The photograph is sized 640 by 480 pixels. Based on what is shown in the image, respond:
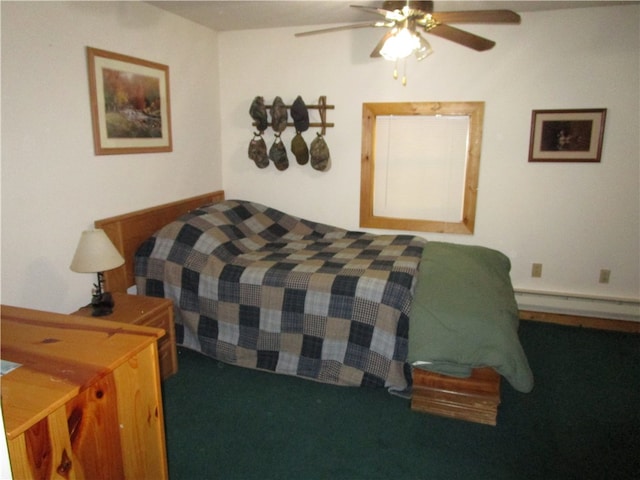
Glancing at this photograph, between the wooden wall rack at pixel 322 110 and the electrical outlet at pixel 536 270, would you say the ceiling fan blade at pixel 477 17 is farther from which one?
the electrical outlet at pixel 536 270

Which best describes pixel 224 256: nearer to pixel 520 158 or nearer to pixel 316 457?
pixel 316 457

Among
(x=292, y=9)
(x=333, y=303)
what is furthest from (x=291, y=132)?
(x=333, y=303)

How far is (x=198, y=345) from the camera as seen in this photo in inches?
115

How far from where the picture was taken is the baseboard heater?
344 centimetres

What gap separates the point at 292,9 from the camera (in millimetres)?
3295

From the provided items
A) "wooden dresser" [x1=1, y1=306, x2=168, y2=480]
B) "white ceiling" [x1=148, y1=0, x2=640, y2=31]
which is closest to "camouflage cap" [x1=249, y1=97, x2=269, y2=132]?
"white ceiling" [x1=148, y1=0, x2=640, y2=31]

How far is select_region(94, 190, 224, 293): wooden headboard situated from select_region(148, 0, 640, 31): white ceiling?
4.80 ft

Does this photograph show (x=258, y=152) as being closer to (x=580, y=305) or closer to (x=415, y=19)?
(x=415, y=19)

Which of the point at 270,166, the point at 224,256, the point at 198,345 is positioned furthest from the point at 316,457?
the point at 270,166

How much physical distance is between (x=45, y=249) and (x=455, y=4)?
3.05 metres

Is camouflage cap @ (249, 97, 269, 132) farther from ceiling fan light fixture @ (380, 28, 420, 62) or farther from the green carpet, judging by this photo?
the green carpet

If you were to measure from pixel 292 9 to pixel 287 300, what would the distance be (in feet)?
7.05

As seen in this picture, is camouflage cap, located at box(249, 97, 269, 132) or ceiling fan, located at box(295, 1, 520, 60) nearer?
ceiling fan, located at box(295, 1, 520, 60)

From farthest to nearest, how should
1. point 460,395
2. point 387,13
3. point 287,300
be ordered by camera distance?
1. point 287,300
2. point 460,395
3. point 387,13
